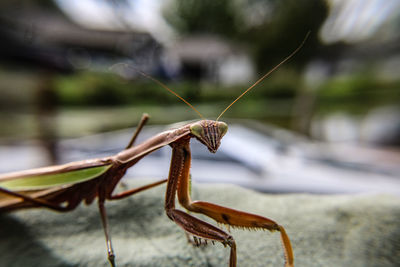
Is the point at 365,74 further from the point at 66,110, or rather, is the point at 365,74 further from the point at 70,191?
the point at 66,110

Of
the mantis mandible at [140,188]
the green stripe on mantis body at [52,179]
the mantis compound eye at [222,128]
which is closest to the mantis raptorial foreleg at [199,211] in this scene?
the mantis mandible at [140,188]

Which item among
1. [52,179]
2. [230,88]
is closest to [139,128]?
[52,179]

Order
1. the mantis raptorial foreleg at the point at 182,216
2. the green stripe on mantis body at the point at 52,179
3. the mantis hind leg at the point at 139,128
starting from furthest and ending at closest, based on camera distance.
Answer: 1. the mantis hind leg at the point at 139,128
2. the green stripe on mantis body at the point at 52,179
3. the mantis raptorial foreleg at the point at 182,216

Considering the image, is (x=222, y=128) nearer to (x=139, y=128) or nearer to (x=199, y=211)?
(x=199, y=211)

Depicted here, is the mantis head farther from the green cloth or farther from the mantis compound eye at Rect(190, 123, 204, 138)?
the green cloth

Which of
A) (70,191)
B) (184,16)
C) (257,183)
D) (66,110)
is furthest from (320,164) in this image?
(184,16)

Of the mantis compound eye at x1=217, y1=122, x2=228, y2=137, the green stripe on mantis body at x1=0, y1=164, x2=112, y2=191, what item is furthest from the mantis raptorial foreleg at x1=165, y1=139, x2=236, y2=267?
the green stripe on mantis body at x1=0, y1=164, x2=112, y2=191

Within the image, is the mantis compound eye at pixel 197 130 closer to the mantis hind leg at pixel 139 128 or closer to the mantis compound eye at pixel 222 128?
the mantis compound eye at pixel 222 128
